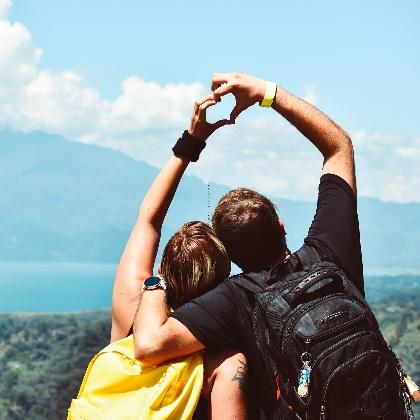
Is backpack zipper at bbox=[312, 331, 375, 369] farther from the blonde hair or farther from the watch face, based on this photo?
the watch face

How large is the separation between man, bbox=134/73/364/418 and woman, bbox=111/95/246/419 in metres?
0.06

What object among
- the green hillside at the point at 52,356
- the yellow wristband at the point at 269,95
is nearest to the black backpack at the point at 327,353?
the yellow wristband at the point at 269,95

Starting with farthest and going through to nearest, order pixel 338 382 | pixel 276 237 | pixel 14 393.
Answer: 1. pixel 14 393
2. pixel 276 237
3. pixel 338 382

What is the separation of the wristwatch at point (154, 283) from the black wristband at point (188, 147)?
613 millimetres

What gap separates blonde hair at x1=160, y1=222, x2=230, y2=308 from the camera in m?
2.72

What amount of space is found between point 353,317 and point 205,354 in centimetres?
54

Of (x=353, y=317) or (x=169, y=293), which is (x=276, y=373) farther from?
(x=169, y=293)

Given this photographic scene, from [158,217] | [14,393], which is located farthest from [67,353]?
[158,217]

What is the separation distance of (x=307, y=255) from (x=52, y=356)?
121 m

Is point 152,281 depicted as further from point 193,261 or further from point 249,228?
point 249,228

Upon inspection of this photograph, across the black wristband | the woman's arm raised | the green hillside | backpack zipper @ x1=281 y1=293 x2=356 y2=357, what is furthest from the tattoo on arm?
the green hillside

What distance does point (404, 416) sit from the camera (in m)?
2.45

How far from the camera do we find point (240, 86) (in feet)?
9.71

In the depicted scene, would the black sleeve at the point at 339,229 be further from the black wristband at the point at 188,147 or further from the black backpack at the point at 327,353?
the black wristband at the point at 188,147
